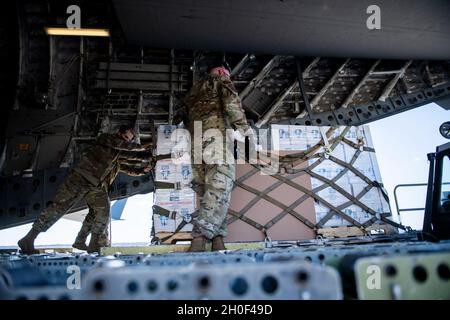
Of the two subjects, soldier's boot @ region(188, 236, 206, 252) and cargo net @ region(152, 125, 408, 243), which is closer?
soldier's boot @ region(188, 236, 206, 252)

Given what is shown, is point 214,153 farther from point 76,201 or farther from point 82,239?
point 82,239

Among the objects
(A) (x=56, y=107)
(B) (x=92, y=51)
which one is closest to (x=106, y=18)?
(B) (x=92, y=51)

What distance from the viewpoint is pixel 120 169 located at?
203 inches

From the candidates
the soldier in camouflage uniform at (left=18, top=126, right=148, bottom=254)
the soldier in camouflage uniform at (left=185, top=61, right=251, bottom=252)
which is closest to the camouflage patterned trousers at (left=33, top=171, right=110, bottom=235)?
the soldier in camouflage uniform at (left=18, top=126, right=148, bottom=254)

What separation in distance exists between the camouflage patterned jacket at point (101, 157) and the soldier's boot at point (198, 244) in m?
2.51

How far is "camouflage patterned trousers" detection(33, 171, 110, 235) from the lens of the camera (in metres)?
4.19

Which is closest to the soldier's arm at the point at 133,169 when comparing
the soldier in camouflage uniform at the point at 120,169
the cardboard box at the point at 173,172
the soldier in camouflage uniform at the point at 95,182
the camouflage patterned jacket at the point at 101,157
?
the soldier in camouflage uniform at the point at 120,169

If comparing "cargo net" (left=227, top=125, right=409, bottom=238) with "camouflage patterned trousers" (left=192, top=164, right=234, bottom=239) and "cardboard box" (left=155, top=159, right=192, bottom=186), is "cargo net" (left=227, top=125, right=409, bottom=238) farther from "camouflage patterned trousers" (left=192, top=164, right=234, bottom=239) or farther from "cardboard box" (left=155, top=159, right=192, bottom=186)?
"camouflage patterned trousers" (left=192, top=164, right=234, bottom=239)

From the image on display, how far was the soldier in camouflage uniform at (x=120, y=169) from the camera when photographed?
4.80 meters

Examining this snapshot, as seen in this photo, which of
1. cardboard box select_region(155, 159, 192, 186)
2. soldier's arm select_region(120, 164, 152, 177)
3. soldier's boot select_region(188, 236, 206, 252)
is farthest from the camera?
soldier's arm select_region(120, 164, 152, 177)

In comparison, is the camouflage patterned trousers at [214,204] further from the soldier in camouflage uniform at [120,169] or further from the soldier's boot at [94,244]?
the soldier's boot at [94,244]

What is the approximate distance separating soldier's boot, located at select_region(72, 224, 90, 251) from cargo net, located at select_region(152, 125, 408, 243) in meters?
1.59

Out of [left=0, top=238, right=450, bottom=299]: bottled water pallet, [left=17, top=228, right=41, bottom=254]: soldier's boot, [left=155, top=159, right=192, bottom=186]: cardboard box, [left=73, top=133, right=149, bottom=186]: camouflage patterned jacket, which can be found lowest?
[left=17, top=228, right=41, bottom=254]: soldier's boot

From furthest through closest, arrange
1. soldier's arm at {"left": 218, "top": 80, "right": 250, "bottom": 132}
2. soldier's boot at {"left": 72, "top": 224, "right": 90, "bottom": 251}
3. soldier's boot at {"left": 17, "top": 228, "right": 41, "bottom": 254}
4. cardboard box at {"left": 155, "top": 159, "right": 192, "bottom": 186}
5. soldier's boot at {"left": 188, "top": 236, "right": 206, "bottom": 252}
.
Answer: soldier's boot at {"left": 72, "top": 224, "right": 90, "bottom": 251}
cardboard box at {"left": 155, "top": 159, "right": 192, "bottom": 186}
soldier's boot at {"left": 17, "top": 228, "right": 41, "bottom": 254}
soldier's arm at {"left": 218, "top": 80, "right": 250, "bottom": 132}
soldier's boot at {"left": 188, "top": 236, "right": 206, "bottom": 252}
